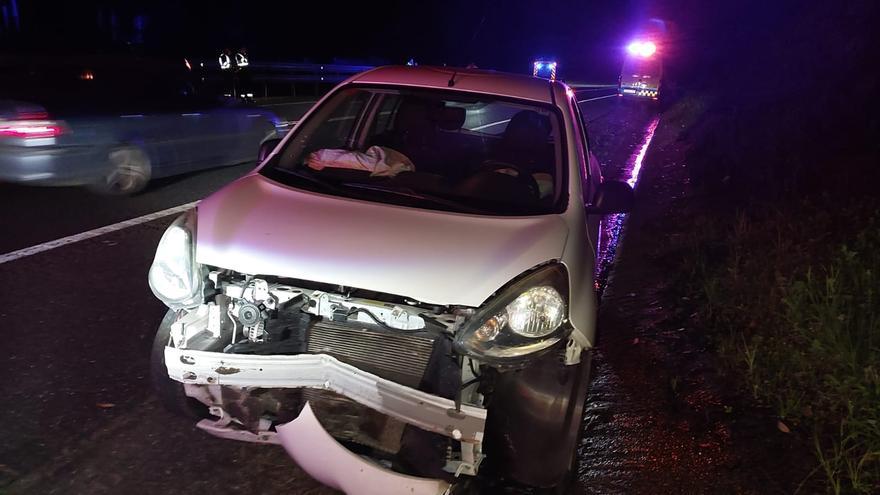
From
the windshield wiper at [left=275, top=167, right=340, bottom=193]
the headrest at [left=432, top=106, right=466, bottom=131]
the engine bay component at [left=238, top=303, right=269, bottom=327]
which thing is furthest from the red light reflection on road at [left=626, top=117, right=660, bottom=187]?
the engine bay component at [left=238, top=303, right=269, bottom=327]

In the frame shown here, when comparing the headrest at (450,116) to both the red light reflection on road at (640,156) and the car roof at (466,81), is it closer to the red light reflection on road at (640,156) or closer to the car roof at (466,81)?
the car roof at (466,81)

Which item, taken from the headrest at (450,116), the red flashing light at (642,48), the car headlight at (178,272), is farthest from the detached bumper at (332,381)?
the red flashing light at (642,48)

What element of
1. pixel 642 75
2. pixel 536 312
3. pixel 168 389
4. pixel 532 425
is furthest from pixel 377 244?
pixel 642 75

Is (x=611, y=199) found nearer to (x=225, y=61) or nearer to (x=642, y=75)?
(x=225, y=61)

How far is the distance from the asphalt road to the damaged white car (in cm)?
30

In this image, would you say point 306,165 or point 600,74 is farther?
point 600,74

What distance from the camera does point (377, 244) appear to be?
3021 mm

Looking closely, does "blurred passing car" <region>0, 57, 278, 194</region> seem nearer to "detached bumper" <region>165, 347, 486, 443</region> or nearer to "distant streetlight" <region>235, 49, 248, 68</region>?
"detached bumper" <region>165, 347, 486, 443</region>

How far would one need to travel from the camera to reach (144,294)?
508cm

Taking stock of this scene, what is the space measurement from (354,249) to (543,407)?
1.02 metres

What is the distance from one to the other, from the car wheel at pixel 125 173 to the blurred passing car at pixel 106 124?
0.01 meters

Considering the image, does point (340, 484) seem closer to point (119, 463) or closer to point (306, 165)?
point (119, 463)

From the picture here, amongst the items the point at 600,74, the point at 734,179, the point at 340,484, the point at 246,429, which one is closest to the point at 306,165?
the point at 246,429

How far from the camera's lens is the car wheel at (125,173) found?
7883 millimetres
